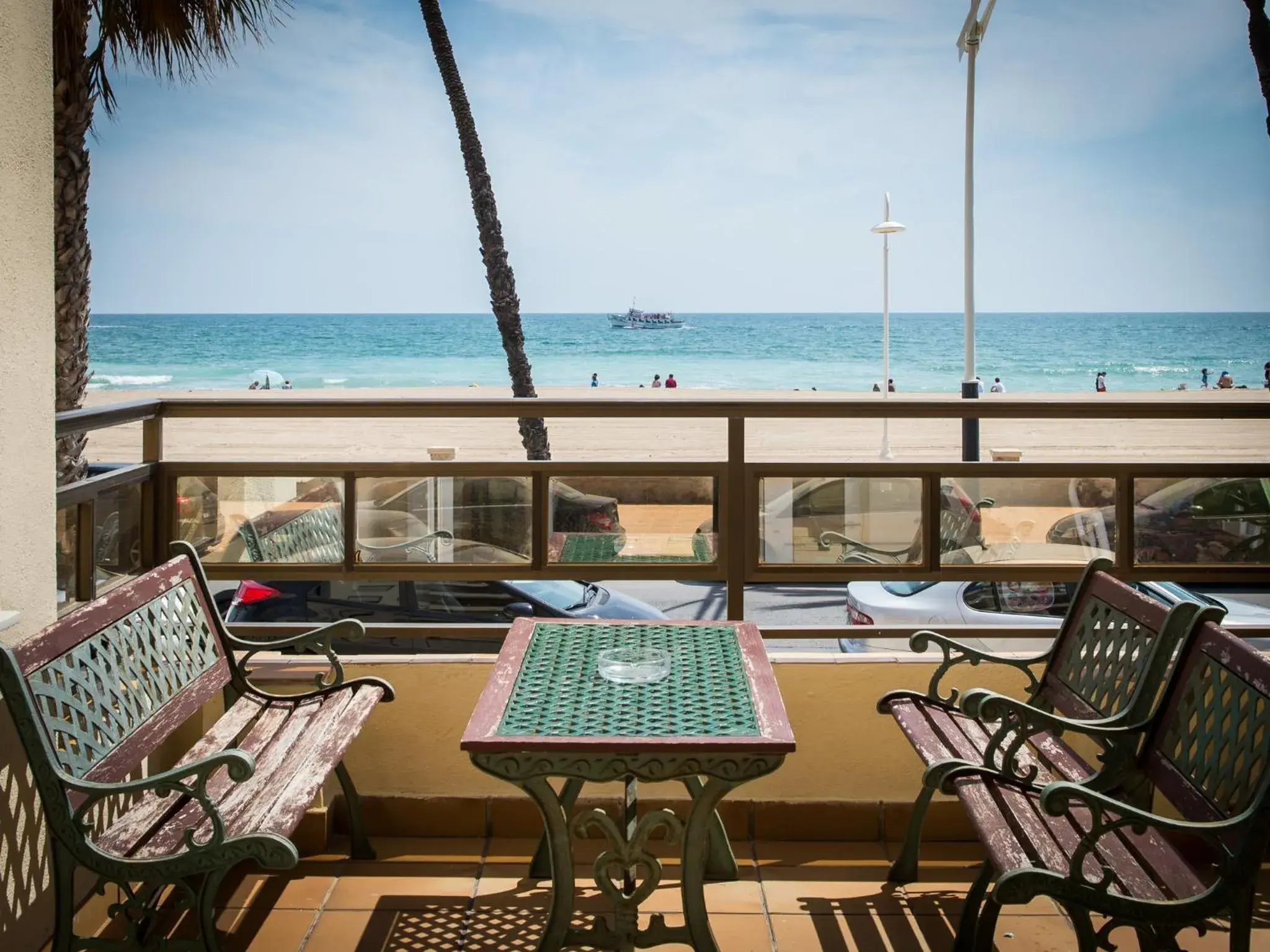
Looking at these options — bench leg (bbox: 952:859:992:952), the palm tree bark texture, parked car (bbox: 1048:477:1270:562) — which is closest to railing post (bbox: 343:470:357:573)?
bench leg (bbox: 952:859:992:952)

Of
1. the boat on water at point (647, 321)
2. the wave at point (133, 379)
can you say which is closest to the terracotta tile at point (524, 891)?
the wave at point (133, 379)

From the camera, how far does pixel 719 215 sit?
5506cm

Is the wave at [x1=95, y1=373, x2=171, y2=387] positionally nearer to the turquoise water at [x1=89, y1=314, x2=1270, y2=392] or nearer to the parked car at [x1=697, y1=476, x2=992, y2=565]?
the turquoise water at [x1=89, y1=314, x2=1270, y2=392]

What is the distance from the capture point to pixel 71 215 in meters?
6.92

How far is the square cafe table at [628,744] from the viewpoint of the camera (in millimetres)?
2021

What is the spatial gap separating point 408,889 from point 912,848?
128 centimetres

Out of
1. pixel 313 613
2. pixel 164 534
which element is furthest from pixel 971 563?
pixel 164 534

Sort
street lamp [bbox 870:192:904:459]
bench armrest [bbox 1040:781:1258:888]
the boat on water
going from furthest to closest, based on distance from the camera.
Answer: the boat on water → street lamp [bbox 870:192:904:459] → bench armrest [bbox 1040:781:1258:888]

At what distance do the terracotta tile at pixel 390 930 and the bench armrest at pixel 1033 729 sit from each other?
4.18 ft

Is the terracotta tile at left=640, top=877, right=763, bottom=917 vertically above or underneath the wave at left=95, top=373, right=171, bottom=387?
underneath

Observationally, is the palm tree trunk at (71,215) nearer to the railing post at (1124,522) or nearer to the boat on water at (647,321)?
the railing post at (1124,522)

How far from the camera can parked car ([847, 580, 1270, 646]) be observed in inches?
139

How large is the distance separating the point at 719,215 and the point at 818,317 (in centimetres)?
828

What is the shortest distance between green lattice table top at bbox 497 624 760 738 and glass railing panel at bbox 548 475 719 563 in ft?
2.03
